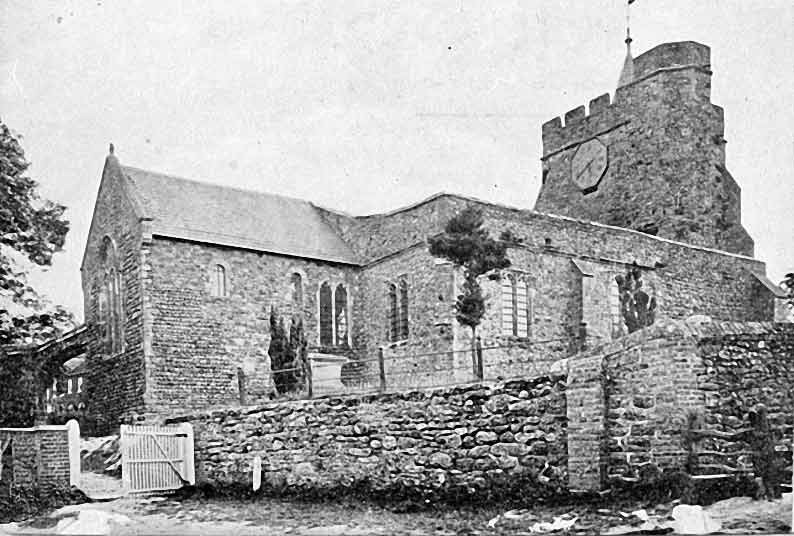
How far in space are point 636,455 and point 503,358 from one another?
7.92ft

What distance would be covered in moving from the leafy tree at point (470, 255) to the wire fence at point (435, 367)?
29cm

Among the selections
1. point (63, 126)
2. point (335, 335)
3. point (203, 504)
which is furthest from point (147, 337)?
point (63, 126)

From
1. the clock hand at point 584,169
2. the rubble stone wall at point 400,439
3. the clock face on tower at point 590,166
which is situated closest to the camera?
the rubble stone wall at point 400,439

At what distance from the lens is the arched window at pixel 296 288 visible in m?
12.0

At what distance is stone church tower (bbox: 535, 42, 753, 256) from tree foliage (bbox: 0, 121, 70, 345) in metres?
4.27

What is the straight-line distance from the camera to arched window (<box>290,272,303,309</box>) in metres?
12.0

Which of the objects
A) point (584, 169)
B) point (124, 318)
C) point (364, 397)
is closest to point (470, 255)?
point (364, 397)

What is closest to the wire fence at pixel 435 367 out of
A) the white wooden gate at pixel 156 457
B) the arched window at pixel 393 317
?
the arched window at pixel 393 317

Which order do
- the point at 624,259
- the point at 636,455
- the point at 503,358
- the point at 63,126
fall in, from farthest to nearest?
the point at 624,259
the point at 503,358
the point at 63,126
the point at 636,455

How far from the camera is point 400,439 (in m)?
8.16

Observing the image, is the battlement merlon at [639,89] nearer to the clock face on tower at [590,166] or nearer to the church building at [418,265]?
the church building at [418,265]

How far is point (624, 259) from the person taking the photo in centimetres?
1073

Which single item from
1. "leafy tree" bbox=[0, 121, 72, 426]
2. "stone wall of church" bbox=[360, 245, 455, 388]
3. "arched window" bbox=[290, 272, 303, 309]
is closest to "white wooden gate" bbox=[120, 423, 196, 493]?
"leafy tree" bbox=[0, 121, 72, 426]

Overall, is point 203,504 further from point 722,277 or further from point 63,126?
point 722,277
